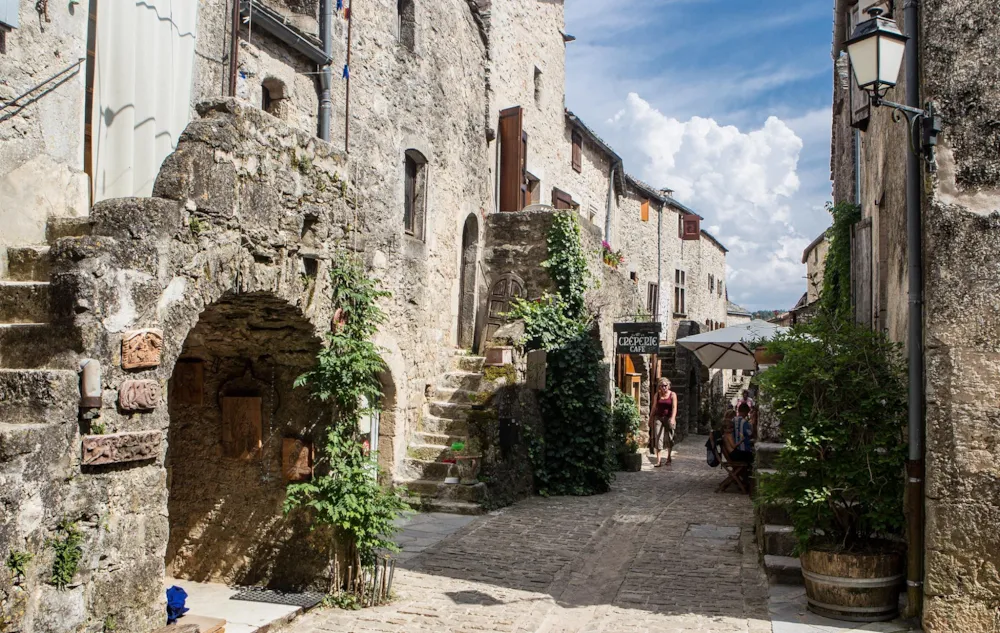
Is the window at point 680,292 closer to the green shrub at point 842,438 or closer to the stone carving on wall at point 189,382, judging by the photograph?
the green shrub at point 842,438

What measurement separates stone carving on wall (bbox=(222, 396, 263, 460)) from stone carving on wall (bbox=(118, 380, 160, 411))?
6.13ft

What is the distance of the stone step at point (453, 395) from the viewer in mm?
12727

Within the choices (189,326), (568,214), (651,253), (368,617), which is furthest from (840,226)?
(651,253)

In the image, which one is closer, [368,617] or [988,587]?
[988,587]

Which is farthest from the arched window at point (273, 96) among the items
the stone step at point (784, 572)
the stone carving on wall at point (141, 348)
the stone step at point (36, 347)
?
the stone step at point (784, 572)

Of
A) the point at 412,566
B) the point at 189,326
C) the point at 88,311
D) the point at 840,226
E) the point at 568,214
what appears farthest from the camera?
the point at 568,214

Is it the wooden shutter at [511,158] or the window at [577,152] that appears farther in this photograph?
the window at [577,152]

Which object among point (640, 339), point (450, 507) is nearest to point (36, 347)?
point (450, 507)

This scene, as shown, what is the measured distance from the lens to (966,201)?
5844 millimetres

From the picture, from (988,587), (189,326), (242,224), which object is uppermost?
(242,224)

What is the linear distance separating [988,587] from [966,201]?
101 inches

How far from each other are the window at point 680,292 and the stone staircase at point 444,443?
18.9 meters

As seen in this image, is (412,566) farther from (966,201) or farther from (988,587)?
(966,201)

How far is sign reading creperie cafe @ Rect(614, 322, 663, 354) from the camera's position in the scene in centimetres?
1514
